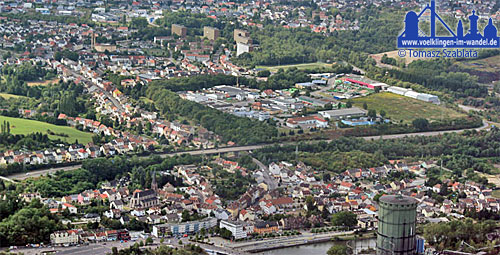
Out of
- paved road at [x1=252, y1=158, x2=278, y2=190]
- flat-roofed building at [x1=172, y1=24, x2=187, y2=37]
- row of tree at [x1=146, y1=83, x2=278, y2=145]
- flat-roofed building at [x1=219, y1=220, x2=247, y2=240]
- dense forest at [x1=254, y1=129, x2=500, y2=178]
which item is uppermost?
flat-roofed building at [x1=172, y1=24, x2=187, y2=37]

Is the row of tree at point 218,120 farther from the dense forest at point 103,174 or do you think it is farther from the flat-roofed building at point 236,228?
the flat-roofed building at point 236,228

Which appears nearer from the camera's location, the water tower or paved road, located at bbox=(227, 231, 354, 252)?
the water tower

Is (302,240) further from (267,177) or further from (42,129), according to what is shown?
(42,129)

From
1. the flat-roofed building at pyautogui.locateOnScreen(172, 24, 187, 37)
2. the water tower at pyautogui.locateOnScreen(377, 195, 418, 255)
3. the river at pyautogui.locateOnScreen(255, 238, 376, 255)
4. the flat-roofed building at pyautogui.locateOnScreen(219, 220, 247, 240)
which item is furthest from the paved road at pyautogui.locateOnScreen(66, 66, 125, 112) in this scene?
the water tower at pyautogui.locateOnScreen(377, 195, 418, 255)

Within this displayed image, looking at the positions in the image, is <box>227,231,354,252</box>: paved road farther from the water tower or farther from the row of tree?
the row of tree

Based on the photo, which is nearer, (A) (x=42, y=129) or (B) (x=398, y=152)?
(B) (x=398, y=152)

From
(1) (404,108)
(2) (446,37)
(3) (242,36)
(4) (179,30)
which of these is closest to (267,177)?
(1) (404,108)

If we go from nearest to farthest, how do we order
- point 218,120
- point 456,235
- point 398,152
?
point 456,235 < point 398,152 < point 218,120
